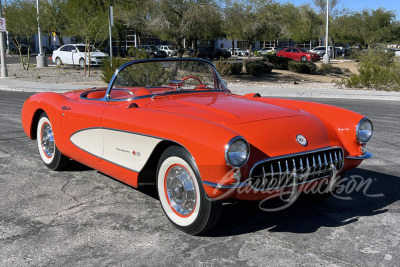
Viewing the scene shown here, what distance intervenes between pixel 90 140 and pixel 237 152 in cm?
188

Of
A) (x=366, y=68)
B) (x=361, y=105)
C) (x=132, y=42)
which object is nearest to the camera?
(x=361, y=105)

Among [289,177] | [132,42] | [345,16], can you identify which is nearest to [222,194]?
[289,177]

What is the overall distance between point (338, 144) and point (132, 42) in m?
71.6

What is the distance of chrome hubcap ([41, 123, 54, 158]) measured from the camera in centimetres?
549

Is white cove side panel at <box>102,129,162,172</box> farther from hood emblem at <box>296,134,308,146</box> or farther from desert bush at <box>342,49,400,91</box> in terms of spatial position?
desert bush at <box>342,49,400,91</box>

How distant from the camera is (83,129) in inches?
183

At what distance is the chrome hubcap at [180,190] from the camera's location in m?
3.54

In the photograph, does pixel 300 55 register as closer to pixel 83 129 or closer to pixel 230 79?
pixel 230 79

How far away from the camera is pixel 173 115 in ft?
12.3

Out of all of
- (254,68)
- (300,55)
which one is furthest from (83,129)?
(300,55)

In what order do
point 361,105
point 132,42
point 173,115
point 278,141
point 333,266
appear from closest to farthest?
point 333,266 < point 278,141 < point 173,115 < point 361,105 < point 132,42

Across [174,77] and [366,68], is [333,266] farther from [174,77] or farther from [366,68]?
[366,68]

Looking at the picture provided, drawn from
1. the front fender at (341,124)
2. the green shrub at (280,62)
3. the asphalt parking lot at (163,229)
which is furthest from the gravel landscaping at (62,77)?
the front fender at (341,124)

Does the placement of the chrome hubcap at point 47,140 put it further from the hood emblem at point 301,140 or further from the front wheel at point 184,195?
the hood emblem at point 301,140
